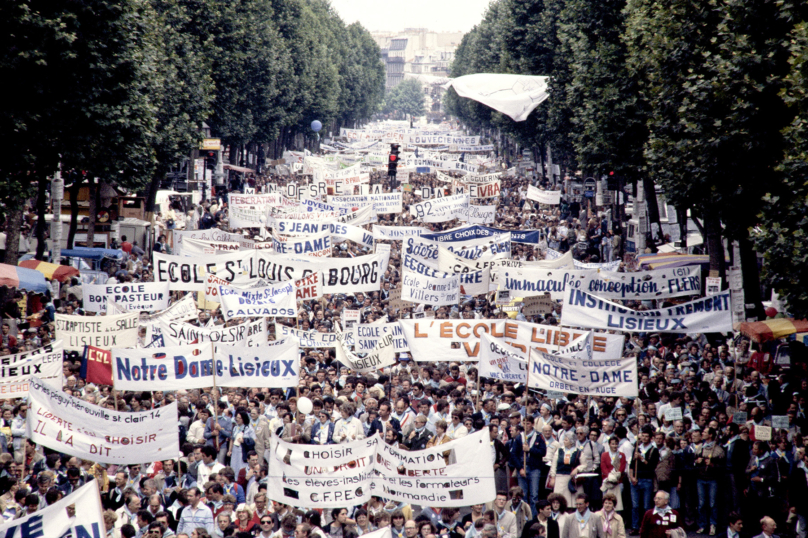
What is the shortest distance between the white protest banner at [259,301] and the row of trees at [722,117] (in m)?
7.75

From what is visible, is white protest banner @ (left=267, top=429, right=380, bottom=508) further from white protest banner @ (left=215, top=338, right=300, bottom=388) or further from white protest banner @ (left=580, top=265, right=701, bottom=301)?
white protest banner @ (left=580, top=265, right=701, bottom=301)

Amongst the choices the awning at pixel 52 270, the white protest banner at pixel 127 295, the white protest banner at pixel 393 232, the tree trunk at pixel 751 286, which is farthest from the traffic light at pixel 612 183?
the white protest banner at pixel 127 295

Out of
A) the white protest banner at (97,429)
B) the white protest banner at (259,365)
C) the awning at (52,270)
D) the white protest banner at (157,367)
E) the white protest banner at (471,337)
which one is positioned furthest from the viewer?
the awning at (52,270)

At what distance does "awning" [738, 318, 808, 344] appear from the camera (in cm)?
1719

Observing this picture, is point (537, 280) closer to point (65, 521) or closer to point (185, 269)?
point (185, 269)

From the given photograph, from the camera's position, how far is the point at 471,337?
17188mm

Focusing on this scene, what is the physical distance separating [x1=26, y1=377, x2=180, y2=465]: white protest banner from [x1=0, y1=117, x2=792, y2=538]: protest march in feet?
0.07

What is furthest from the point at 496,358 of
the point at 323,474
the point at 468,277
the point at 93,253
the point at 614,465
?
the point at 93,253

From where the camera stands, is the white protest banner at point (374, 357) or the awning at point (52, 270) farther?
the awning at point (52, 270)

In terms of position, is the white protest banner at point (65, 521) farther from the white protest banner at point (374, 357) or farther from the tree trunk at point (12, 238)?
the tree trunk at point (12, 238)

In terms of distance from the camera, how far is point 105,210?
34.6m

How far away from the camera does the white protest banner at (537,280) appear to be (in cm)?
2045

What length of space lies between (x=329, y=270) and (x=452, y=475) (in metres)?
11.1

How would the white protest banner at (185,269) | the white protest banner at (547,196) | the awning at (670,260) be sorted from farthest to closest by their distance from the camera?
1. the white protest banner at (547,196)
2. the awning at (670,260)
3. the white protest banner at (185,269)
